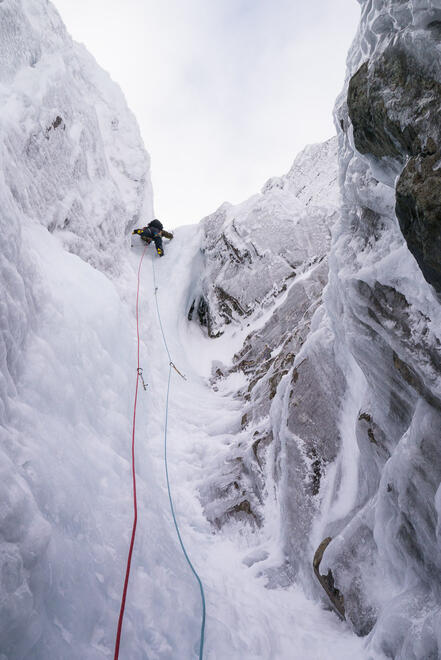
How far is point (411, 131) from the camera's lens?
80.7 inches

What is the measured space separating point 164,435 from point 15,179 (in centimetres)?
534

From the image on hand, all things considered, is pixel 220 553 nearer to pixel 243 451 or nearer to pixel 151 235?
pixel 243 451

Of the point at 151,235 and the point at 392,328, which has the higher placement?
the point at 151,235

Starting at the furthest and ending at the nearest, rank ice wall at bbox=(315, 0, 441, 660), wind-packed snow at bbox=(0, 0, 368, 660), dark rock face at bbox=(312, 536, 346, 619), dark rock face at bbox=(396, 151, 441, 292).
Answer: dark rock face at bbox=(312, 536, 346, 619), wind-packed snow at bbox=(0, 0, 368, 660), ice wall at bbox=(315, 0, 441, 660), dark rock face at bbox=(396, 151, 441, 292)

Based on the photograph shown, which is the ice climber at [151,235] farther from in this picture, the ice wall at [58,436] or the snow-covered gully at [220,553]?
the ice wall at [58,436]

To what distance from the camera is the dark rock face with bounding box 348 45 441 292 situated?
6.22ft

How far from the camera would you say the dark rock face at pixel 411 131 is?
6.22 feet

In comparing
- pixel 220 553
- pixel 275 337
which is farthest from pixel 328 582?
pixel 275 337

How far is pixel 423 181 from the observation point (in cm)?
192

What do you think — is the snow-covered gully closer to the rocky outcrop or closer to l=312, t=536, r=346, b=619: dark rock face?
l=312, t=536, r=346, b=619: dark rock face

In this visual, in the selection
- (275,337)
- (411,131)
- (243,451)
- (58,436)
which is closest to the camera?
(411,131)

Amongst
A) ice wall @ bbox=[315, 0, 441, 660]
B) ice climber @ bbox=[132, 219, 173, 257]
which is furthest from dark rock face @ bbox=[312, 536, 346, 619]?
ice climber @ bbox=[132, 219, 173, 257]

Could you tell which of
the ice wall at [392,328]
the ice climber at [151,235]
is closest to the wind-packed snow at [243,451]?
the ice wall at [392,328]

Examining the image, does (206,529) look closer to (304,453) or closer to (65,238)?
(304,453)
